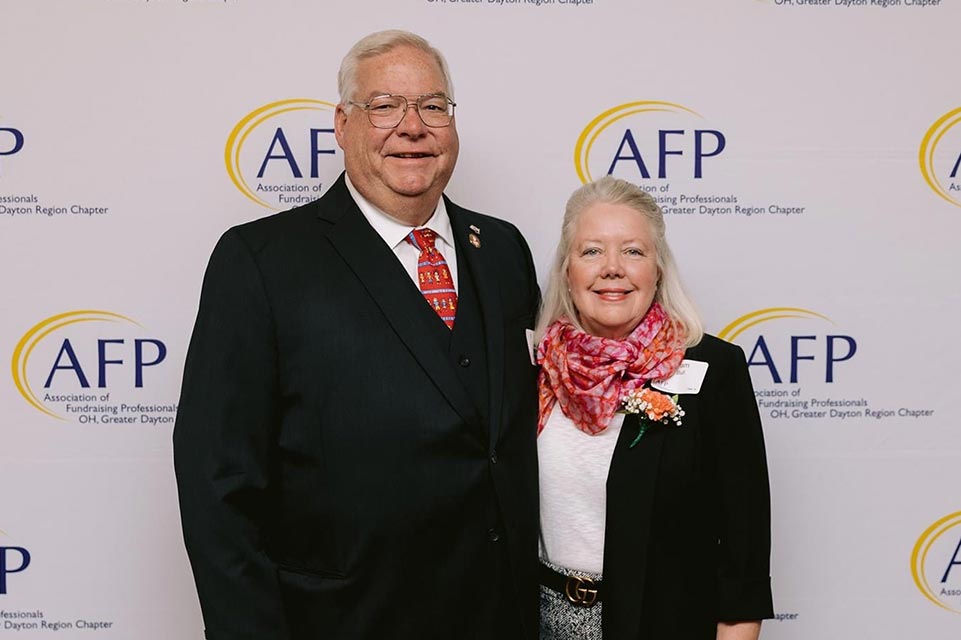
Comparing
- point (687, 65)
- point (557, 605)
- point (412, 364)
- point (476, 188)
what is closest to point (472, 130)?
point (476, 188)

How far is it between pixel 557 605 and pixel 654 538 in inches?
8.8

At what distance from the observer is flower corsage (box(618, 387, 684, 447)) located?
5.50 ft

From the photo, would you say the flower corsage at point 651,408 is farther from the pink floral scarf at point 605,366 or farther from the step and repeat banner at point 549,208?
the step and repeat banner at point 549,208

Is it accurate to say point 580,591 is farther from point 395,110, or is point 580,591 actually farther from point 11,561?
point 11,561

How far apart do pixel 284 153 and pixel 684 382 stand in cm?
115

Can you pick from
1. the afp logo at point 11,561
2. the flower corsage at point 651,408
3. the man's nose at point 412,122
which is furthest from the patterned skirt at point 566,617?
the afp logo at point 11,561

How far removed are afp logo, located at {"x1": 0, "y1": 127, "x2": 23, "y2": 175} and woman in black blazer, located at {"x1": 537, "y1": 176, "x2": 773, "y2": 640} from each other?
4.57ft

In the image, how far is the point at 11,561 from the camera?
230 centimetres

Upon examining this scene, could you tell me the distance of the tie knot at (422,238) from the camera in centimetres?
174

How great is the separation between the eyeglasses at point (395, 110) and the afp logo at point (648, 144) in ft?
2.27

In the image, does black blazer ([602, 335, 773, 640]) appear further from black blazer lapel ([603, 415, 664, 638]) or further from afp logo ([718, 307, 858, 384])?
afp logo ([718, 307, 858, 384])

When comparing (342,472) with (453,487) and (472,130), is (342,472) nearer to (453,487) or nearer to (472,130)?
(453,487)

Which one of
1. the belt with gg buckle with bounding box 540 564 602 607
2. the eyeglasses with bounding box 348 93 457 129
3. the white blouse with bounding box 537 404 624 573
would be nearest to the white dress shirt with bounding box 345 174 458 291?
the eyeglasses with bounding box 348 93 457 129

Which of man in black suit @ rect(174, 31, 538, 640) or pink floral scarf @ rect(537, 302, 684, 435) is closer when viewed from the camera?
man in black suit @ rect(174, 31, 538, 640)
